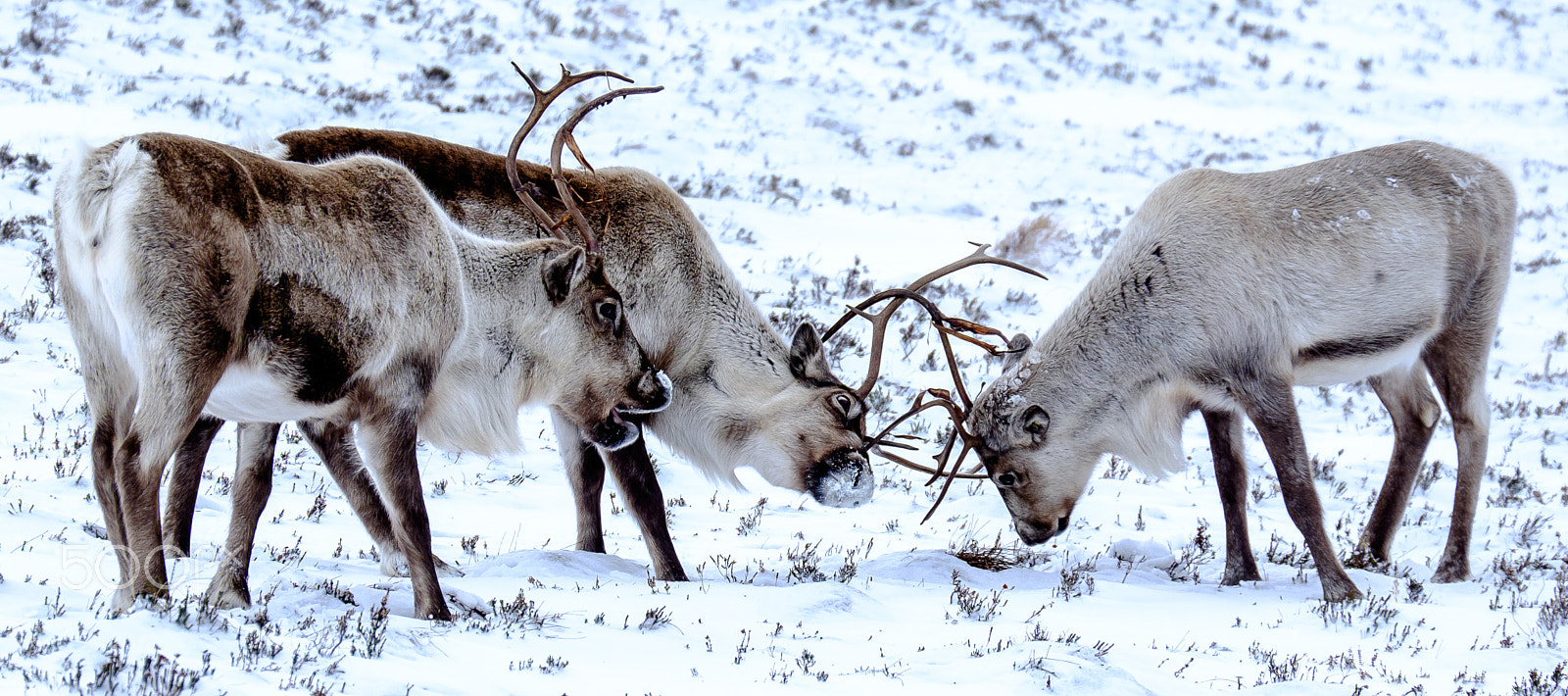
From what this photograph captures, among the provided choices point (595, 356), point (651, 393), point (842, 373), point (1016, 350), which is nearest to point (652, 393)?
point (651, 393)

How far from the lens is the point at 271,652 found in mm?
3084

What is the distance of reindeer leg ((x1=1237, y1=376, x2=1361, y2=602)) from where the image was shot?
5297 mm

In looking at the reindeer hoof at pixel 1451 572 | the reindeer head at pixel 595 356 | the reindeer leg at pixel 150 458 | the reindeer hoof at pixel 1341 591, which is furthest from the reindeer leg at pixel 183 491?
the reindeer hoof at pixel 1451 572

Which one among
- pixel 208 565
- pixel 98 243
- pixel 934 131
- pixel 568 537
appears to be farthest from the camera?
pixel 934 131

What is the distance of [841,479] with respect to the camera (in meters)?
5.59

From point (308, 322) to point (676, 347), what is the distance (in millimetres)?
2044

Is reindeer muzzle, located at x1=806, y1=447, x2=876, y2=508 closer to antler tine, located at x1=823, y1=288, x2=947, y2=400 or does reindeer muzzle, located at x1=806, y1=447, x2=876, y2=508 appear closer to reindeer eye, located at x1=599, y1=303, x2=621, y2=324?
antler tine, located at x1=823, y1=288, x2=947, y2=400

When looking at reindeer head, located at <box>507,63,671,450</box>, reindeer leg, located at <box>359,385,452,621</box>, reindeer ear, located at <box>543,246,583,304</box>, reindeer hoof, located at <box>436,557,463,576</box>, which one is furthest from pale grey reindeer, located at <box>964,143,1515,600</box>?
reindeer leg, located at <box>359,385,452,621</box>

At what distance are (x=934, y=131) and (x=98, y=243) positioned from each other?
13.4 meters

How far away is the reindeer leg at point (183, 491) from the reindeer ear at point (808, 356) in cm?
232

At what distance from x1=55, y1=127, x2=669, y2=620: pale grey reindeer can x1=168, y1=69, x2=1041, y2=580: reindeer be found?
0.52 meters

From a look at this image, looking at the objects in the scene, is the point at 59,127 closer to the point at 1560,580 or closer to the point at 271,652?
the point at 271,652

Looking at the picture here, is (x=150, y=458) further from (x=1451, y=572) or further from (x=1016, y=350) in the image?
(x=1451, y=572)

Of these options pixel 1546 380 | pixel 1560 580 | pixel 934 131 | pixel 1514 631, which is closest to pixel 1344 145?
pixel 934 131
